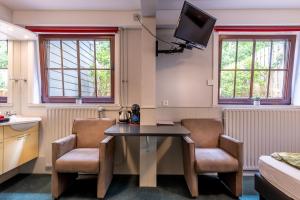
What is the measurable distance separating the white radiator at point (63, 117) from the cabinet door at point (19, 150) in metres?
0.27

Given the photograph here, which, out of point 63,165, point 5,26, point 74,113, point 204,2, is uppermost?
point 204,2

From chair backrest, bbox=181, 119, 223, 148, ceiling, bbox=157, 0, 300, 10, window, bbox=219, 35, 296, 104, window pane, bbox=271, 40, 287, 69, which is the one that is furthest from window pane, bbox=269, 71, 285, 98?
chair backrest, bbox=181, 119, 223, 148

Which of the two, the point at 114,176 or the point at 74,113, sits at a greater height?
the point at 74,113

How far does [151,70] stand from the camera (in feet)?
9.57

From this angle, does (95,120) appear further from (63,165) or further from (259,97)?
(259,97)

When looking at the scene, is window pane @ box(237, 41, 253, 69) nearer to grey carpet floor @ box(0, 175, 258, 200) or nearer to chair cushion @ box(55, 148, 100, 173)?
grey carpet floor @ box(0, 175, 258, 200)

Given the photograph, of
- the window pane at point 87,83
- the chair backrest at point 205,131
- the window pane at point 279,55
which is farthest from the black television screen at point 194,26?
the window pane at point 87,83

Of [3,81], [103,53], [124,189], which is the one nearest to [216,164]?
[124,189]

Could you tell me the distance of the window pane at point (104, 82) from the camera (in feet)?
11.7

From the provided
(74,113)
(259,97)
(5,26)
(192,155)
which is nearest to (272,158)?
(192,155)

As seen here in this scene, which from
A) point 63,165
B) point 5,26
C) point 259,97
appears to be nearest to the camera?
point 63,165

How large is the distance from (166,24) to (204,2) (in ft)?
1.97

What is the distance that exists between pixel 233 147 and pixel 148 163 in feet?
3.57

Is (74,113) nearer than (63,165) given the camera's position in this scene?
No
